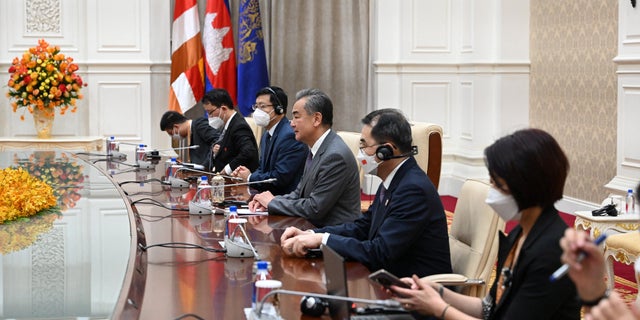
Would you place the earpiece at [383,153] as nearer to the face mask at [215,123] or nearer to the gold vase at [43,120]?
the face mask at [215,123]

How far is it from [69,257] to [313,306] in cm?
93

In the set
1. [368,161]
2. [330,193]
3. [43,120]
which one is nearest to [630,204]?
[330,193]

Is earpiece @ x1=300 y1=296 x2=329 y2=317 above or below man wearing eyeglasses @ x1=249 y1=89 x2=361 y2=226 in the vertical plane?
below

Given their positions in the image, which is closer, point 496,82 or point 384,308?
point 384,308

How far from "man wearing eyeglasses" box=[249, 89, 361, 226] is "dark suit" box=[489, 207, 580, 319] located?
1836mm

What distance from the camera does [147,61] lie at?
864 centimetres

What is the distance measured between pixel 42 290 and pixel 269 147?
320 cm

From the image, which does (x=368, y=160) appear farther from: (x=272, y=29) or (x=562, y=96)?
(x=272, y=29)

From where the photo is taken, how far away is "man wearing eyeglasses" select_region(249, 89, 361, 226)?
4055 mm

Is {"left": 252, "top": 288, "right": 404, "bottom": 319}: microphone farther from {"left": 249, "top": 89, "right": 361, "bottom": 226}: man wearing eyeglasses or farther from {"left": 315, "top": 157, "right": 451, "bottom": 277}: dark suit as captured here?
{"left": 249, "top": 89, "right": 361, "bottom": 226}: man wearing eyeglasses

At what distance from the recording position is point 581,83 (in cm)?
741

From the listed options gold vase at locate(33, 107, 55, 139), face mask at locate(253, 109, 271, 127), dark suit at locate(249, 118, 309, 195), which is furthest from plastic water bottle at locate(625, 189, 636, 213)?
gold vase at locate(33, 107, 55, 139)

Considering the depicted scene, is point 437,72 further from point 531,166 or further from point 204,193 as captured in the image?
point 531,166

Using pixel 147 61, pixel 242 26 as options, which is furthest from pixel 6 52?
pixel 242 26
